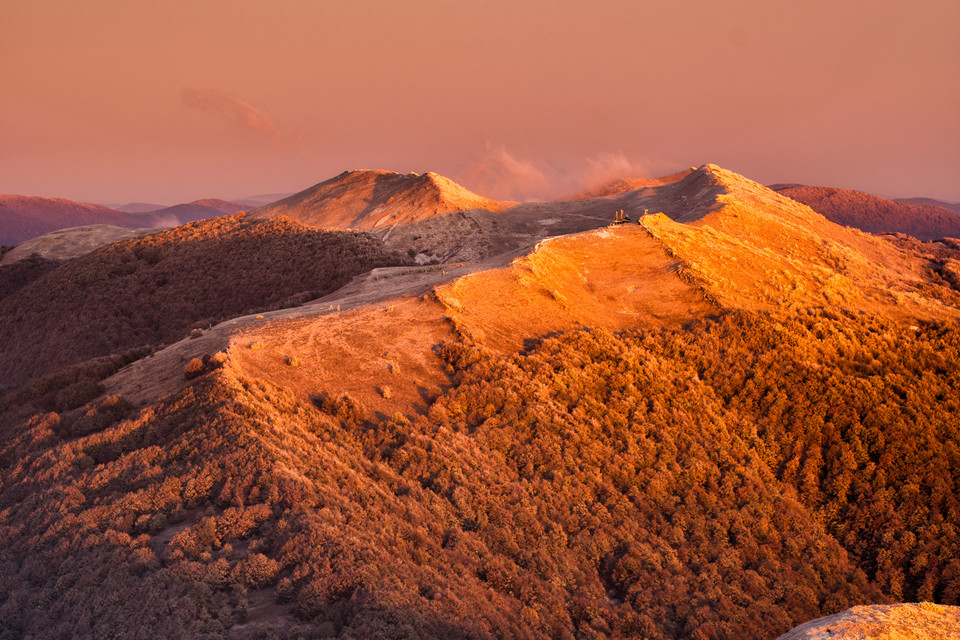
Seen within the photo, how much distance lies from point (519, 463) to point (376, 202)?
52499 millimetres

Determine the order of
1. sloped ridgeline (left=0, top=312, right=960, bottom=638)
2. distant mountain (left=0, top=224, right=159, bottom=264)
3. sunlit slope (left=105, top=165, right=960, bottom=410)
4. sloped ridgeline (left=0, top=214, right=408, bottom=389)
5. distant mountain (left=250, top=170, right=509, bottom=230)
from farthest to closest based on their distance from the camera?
distant mountain (left=0, top=224, right=159, bottom=264) < distant mountain (left=250, top=170, right=509, bottom=230) < sloped ridgeline (left=0, top=214, right=408, bottom=389) < sunlit slope (left=105, top=165, right=960, bottom=410) < sloped ridgeline (left=0, top=312, right=960, bottom=638)

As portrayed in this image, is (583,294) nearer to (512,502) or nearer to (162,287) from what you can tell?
(512,502)

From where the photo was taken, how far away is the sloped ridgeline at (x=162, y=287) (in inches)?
1465

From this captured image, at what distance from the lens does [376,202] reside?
61594 mm

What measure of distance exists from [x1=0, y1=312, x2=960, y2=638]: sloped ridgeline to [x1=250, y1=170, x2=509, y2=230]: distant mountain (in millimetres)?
39927

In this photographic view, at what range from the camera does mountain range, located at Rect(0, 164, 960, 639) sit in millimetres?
9039

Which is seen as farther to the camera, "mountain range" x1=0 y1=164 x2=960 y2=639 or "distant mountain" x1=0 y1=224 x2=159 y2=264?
"distant mountain" x1=0 y1=224 x2=159 y2=264

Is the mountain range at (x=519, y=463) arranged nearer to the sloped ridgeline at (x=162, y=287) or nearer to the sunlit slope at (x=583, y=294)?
the sunlit slope at (x=583, y=294)

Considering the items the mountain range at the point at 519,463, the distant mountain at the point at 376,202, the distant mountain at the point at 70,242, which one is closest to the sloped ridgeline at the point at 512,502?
the mountain range at the point at 519,463

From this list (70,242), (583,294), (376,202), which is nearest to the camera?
(583,294)

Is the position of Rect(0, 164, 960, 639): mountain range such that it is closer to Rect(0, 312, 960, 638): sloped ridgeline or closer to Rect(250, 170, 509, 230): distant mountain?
Rect(0, 312, 960, 638): sloped ridgeline

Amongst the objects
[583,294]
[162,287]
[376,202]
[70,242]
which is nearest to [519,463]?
[583,294]

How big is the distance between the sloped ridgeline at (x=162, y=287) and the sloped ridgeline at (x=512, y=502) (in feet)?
64.5

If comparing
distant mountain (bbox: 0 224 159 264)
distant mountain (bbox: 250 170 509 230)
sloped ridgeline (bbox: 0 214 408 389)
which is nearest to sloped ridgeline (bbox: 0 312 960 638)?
sloped ridgeline (bbox: 0 214 408 389)
